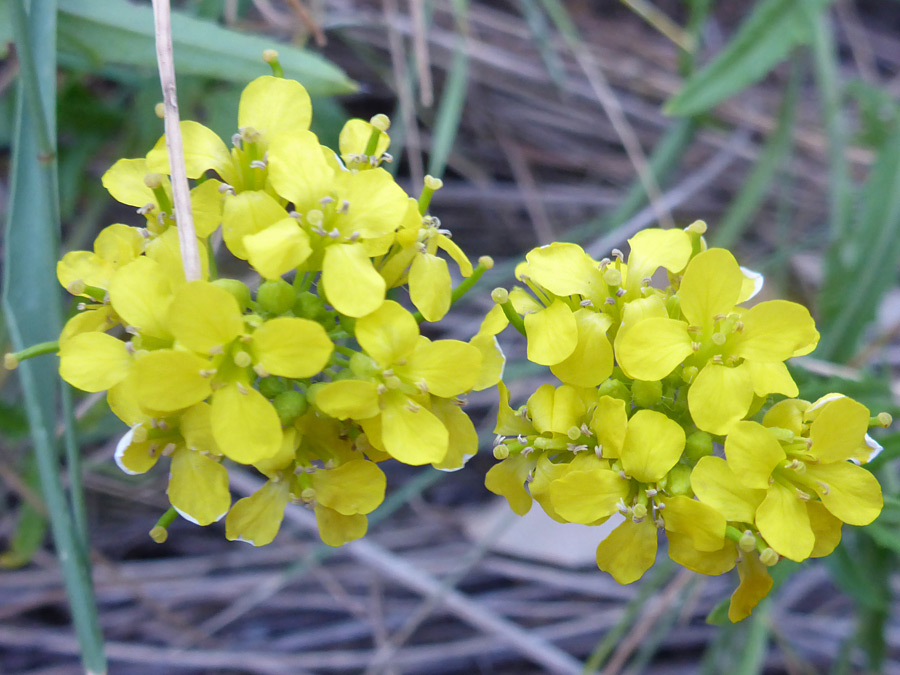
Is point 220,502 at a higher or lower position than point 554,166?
lower

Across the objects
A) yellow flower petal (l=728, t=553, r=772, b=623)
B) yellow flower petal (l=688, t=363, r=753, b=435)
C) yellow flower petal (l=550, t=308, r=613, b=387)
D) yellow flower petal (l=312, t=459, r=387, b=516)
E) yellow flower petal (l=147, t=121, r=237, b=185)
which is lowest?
yellow flower petal (l=728, t=553, r=772, b=623)

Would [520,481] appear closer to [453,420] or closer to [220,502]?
[453,420]

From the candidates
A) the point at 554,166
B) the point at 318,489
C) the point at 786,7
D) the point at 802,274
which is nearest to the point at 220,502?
the point at 318,489

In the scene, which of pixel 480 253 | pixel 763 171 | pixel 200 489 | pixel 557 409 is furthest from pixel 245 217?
pixel 763 171

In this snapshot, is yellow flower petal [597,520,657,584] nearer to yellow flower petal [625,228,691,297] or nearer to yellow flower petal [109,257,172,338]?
yellow flower petal [625,228,691,297]

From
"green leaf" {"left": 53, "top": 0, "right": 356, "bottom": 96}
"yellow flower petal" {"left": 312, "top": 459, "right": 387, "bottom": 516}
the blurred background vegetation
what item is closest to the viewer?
"yellow flower petal" {"left": 312, "top": 459, "right": 387, "bottom": 516}

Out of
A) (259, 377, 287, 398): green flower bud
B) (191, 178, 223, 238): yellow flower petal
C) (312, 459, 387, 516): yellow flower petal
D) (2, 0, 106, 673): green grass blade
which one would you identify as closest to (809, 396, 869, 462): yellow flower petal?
(312, 459, 387, 516): yellow flower petal

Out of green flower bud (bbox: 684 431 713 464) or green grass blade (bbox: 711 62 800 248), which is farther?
green grass blade (bbox: 711 62 800 248)
